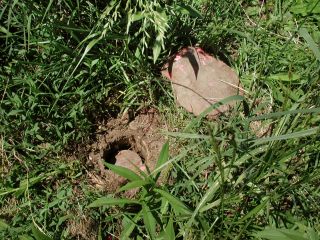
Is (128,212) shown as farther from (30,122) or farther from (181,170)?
(30,122)

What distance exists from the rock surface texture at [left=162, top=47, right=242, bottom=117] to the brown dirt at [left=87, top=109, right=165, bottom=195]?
8.3 inches

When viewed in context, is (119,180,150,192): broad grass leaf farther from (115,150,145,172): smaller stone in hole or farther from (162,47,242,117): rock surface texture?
(162,47,242,117): rock surface texture

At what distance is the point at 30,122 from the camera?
88.4 inches

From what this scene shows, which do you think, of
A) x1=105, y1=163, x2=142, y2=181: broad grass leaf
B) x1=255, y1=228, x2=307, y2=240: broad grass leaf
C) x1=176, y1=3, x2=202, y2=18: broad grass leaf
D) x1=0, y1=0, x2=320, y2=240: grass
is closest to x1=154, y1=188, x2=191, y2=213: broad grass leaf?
x1=0, y1=0, x2=320, y2=240: grass

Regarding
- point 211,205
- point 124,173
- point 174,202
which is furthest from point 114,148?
point 211,205

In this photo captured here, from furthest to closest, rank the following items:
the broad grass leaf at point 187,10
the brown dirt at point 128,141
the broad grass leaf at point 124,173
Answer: the brown dirt at point 128,141 < the broad grass leaf at point 187,10 < the broad grass leaf at point 124,173

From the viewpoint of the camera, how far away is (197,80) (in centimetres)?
249

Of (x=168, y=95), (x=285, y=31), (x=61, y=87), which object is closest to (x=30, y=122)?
(x=61, y=87)

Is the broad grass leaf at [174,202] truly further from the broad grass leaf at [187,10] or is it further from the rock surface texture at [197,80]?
the broad grass leaf at [187,10]

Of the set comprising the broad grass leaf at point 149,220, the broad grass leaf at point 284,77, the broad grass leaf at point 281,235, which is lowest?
the broad grass leaf at point 149,220

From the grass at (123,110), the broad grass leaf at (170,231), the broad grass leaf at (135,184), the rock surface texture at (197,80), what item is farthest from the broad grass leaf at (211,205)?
the rock surface texture at (197,80)

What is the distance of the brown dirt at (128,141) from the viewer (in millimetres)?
2348

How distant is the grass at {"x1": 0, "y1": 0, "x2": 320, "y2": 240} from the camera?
6.38 ft

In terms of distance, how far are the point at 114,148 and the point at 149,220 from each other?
0.71 metres
